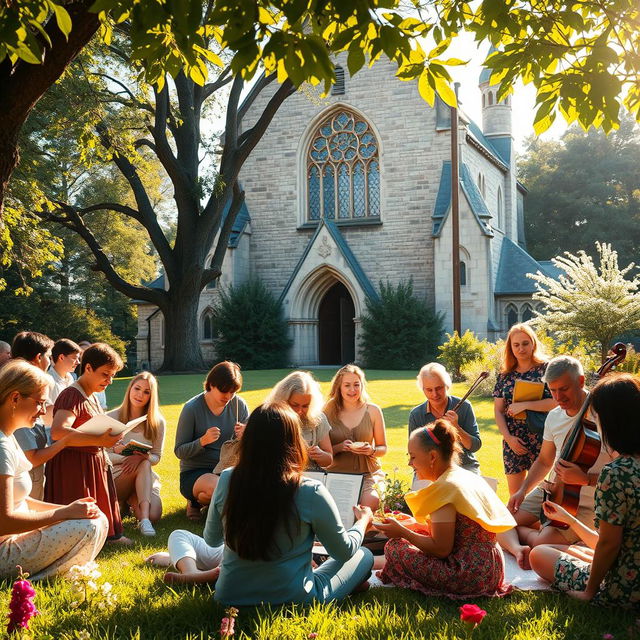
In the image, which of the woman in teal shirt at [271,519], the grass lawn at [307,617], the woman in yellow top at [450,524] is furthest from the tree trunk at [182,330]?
the woman in teal shirt at [271,519]

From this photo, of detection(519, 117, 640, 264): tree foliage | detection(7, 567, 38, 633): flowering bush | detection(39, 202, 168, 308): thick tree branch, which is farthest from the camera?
detection(519, 117, 640, 264): tree foliage

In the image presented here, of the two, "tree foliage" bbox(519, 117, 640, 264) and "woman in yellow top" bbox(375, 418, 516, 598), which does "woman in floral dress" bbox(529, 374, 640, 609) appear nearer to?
"woman in yellow top" bbox(375, 418, 516, 598)

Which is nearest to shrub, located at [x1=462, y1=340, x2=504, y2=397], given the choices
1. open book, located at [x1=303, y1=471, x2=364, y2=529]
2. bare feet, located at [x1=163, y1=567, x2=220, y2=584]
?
open book, located at [x1=303, y1=471, x2=364, y2=529]

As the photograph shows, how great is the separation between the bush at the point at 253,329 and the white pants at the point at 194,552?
76.2 feet

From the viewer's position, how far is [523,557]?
502 centimetres

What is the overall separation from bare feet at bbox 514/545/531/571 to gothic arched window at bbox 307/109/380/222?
24544 millimetres

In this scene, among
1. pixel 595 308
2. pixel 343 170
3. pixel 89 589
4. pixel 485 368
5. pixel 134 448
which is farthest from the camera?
pixel 343 170

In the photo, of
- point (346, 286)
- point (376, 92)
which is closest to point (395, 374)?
point (346, 286)

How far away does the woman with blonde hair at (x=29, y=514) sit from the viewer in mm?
A: 3801

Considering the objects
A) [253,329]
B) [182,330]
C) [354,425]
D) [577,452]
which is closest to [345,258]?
[253,329]

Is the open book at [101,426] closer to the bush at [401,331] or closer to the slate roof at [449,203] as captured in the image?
the bush at [401,331]

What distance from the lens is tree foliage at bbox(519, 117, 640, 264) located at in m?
47.2

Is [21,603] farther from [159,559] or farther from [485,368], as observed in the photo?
[485,368]

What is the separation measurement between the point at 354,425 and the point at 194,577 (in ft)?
7.81
